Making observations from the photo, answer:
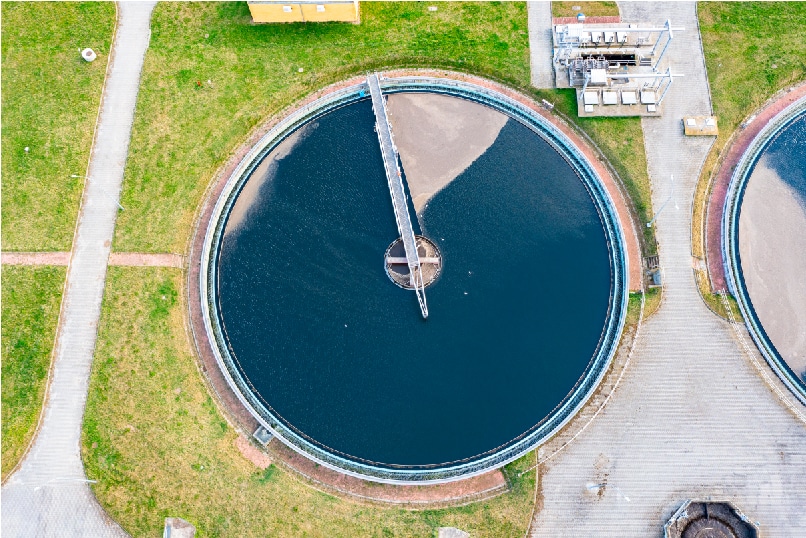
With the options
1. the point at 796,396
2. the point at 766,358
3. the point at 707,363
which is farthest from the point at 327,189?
the point at 796,396

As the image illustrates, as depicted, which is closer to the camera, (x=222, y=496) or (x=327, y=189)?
(x=222, y=496)

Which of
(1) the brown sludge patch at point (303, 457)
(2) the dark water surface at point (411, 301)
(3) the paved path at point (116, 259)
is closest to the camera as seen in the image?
(1) the brown sludge patch at point (303, 457)

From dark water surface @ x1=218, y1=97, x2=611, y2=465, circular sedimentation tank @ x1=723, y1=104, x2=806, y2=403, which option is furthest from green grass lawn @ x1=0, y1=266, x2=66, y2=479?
circular sedimentation tank @ x1=723, y1=104, x2=806, y2=403

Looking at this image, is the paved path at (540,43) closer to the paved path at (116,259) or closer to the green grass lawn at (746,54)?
the green grass lawn at (746,54)

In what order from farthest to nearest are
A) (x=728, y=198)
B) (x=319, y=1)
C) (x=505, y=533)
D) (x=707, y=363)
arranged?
1. (x=319, y=1)
2. (x=728, y=198)
3. (x=707, y=363)
4. (x=505, y=533)

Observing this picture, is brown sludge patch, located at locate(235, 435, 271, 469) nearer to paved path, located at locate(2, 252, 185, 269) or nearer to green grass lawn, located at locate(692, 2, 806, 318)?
paved path, located at locate(2, 252, 185, 269)

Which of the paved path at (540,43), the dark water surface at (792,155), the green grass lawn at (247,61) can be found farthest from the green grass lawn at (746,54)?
the green grass lawn at (247,61)

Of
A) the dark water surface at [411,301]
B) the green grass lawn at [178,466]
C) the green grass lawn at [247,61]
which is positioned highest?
the green grass lawn at [247,61]

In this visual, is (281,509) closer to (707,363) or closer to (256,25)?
(707,363)
